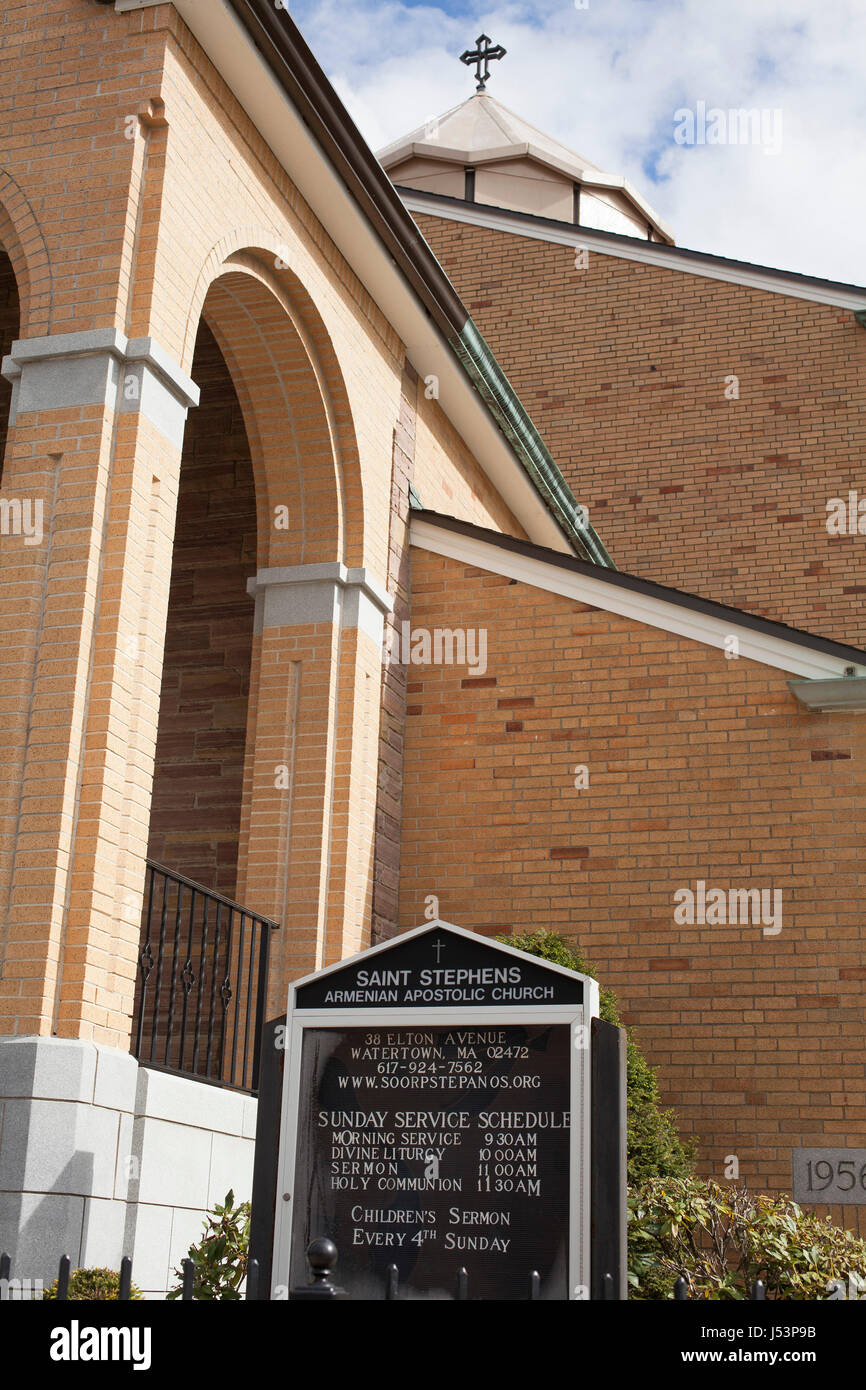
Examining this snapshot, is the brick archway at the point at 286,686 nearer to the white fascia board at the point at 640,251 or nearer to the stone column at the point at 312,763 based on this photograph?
the stone column at the point at 312,763

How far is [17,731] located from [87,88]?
346cm

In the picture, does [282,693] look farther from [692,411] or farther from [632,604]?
[692,411]

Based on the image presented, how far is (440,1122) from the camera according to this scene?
4637 millimetres

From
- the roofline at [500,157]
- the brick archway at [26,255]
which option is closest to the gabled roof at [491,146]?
the roofline at [500,157]

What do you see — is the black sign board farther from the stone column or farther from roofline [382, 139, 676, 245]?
roofline [382, 139, 676, 245]

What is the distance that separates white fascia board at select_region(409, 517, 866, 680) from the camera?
30.0ft

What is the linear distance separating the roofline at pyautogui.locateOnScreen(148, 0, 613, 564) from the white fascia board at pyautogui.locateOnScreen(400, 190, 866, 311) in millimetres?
3412

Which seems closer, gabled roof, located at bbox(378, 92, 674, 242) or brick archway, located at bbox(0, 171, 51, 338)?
brick archway, located at bbox(0, 171, 51, 338)

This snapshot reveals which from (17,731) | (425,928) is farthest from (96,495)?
(425,928)

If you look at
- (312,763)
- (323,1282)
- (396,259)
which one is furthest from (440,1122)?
(396,259)

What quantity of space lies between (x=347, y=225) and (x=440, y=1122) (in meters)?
6.40

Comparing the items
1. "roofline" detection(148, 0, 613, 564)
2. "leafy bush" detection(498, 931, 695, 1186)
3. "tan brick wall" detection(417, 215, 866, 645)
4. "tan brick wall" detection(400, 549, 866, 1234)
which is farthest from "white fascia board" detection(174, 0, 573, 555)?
"leafy bush" detection(498, 931, 695, 1186)

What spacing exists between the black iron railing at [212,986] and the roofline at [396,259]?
4321 mm

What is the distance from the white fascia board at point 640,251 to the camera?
1546cm
